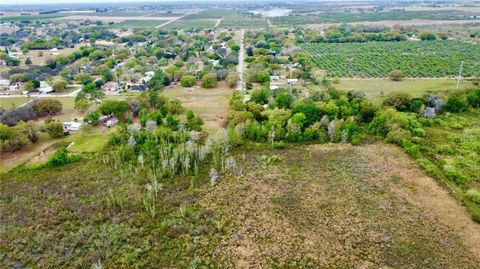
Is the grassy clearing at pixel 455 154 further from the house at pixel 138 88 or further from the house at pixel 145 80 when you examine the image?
the house at pixel 145 80

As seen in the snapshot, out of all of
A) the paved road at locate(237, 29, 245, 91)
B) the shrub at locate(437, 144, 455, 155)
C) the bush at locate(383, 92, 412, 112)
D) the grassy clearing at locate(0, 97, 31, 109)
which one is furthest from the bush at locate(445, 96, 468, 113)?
the grassy clearing at locate(0, 97, 31, 109)

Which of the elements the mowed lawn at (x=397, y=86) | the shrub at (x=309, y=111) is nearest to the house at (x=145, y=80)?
the shrub at (x=309, y=111)

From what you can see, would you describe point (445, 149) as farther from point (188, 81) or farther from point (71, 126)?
point (71, 126)

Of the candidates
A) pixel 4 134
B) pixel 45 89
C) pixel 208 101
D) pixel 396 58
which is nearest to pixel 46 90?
pixel 45 89

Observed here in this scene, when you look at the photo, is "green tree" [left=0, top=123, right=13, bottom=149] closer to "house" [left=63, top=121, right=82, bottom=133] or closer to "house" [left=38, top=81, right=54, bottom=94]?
"house" [left=63, top=121, right=82, bottom=133]

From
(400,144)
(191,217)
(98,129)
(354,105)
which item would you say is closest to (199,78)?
(98,129)
